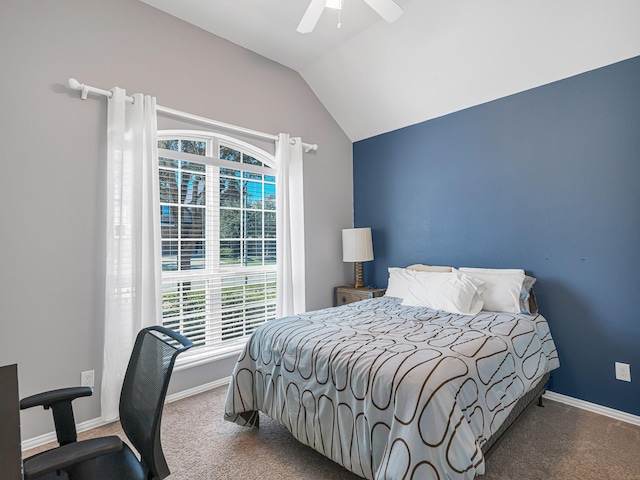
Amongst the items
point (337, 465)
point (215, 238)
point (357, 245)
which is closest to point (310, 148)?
point (357, 245)

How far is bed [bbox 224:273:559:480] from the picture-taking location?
1.38 m

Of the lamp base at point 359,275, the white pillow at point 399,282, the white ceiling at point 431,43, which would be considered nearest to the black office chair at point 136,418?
the white pillow at point 399,282

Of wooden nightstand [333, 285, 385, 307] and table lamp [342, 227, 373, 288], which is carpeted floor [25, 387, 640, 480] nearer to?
wooden nightstand [333, 285, 385, 307]

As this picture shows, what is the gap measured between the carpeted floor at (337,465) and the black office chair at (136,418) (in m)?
0.73

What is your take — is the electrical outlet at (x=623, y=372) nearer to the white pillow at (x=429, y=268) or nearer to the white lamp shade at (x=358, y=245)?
the white pillow at (x=429, y=268)

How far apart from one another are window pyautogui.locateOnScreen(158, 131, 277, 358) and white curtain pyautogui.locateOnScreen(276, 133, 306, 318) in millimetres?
193

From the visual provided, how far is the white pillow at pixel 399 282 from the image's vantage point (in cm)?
314

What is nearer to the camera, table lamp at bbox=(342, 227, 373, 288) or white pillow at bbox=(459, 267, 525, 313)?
white pillow at bbox=(459, 267, 525, 313)

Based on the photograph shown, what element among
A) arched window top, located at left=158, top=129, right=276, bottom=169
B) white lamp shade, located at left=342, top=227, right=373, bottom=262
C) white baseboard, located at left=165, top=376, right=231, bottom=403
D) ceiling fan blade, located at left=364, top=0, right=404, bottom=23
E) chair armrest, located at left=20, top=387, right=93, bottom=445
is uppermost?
ceiling fan blade, located at left=364, top=0, right=404, bottom=23

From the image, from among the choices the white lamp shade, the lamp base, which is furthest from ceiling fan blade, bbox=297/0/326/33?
the lamp base

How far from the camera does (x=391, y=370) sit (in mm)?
1559

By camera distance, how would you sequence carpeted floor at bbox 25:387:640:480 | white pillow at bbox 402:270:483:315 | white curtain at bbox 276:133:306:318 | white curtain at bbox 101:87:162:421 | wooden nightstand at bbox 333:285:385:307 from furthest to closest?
wooden nightstand at bbox 333:285:385:307, white curtain at bbox 276:133:306:318, white pillow at bbox 402:270:483:315, white curtain at bbox 101:87:162:421, carpeted floor at bbox 25:387:640:480

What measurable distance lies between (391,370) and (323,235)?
8.10 feet

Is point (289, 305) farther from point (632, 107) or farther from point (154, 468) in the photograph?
point (632, 107)
